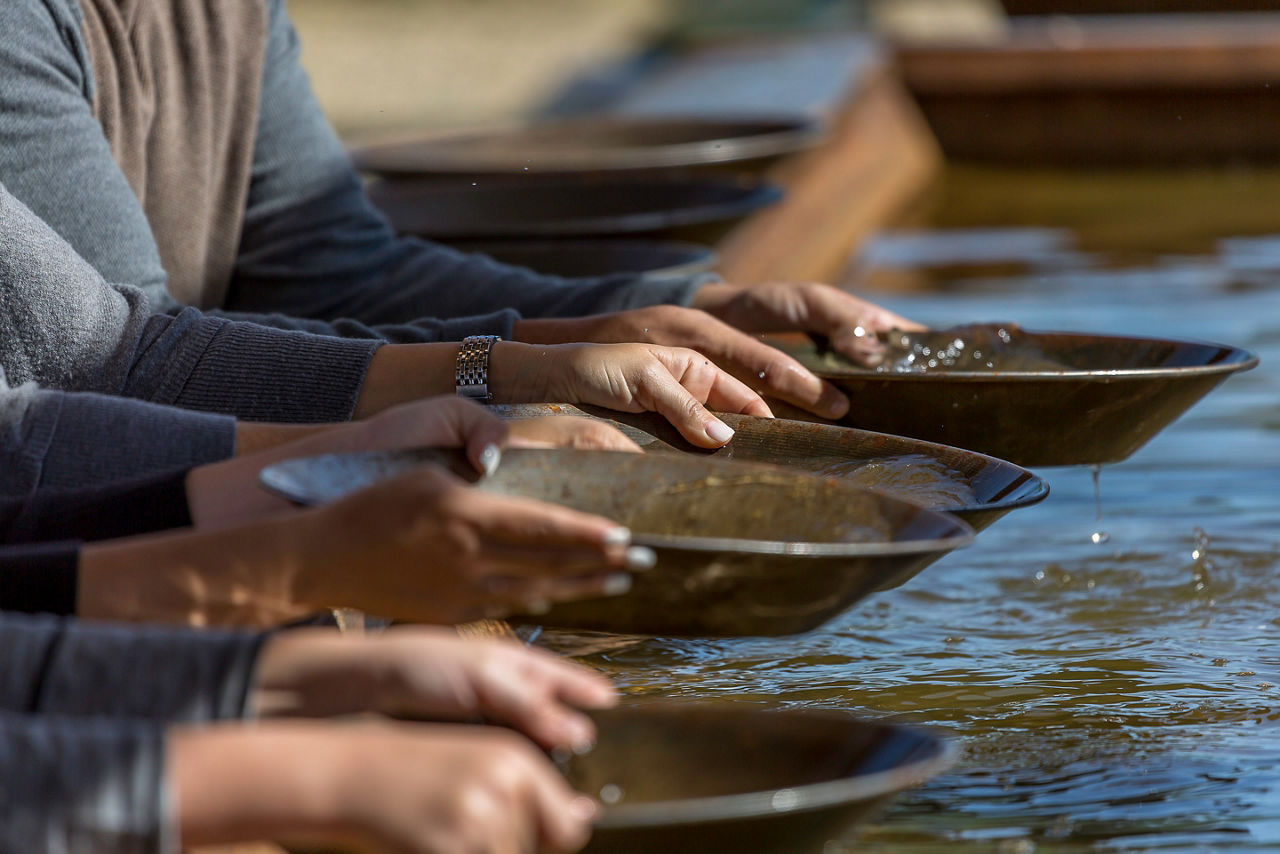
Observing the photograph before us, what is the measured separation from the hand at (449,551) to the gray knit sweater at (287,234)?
31.8 inches

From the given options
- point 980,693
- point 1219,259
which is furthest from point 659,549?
point 1219,259

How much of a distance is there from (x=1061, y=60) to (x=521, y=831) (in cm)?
565

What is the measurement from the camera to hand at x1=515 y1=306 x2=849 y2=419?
1.81 metres

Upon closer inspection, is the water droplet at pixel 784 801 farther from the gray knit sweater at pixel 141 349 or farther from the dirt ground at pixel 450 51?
the dirt ground at pixel 450 51

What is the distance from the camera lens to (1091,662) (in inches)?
71.7

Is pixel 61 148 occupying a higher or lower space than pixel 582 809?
higher

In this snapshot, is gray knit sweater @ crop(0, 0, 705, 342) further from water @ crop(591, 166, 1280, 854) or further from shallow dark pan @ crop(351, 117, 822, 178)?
shallow dark pan @ crop(351, 117, 822, 178)

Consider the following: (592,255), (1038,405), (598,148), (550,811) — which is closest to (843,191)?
(598,148)

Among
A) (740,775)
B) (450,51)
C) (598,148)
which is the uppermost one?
(450,51)

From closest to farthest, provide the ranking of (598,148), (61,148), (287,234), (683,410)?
(683,410) → (61,148) → (287,234) → (598,148)

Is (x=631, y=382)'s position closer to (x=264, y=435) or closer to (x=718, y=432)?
(x=718, y=432)

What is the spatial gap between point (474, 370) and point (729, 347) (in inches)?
11.4

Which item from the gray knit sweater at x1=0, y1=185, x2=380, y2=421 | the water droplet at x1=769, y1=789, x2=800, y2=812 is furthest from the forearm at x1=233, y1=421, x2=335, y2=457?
the water droplet at x1=769, y1=789, x2=800, y2=812

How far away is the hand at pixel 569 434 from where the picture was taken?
1.38 metres
